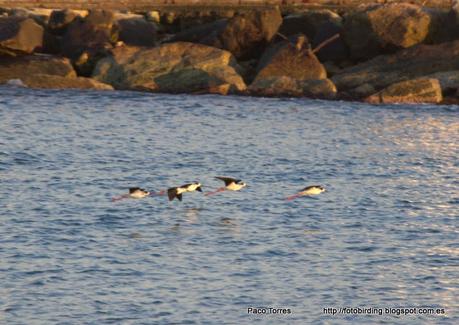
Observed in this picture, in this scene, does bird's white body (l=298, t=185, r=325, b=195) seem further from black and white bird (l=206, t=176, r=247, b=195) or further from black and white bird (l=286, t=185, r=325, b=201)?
black and white bird (l=206, t=176, r=247, b=195)

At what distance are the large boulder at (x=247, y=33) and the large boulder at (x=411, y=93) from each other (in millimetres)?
6237

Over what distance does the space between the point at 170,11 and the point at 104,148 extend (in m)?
21.4

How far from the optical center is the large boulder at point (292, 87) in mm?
45531

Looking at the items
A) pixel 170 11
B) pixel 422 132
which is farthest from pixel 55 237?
pixel 170 11

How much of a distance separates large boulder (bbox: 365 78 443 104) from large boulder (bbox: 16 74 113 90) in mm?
Answer: 10169

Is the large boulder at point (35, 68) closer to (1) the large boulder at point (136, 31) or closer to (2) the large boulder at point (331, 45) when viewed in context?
(1) the large boulder at point (136, 31)

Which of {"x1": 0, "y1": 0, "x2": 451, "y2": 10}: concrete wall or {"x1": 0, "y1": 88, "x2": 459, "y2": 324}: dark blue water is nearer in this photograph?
{"x1": 0, "y1": 88, "x2": 459, "y2": 324}: dark blue water

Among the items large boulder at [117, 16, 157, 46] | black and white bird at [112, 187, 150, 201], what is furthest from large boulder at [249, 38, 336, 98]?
black and white bird at [112, 187, 150, 201]

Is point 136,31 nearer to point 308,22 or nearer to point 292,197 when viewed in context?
point 308,22

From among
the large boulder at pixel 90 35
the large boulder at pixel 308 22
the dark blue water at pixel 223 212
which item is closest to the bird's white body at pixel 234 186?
the dark blue water at pixel 223 212

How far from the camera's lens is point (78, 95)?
45094mm

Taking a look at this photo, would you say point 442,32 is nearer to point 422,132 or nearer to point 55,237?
point 422,132

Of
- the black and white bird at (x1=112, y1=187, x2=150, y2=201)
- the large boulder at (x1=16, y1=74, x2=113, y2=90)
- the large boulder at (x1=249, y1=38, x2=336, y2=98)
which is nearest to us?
the black and white bird at (x1=112, y1=187, x2=150, y2=201)

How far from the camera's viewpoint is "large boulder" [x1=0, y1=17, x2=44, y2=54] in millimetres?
46719
